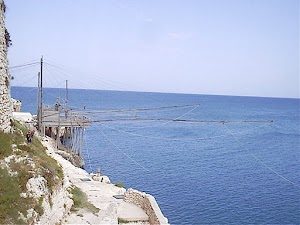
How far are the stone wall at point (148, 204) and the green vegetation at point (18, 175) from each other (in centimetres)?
546

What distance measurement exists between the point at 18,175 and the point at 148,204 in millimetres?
9131

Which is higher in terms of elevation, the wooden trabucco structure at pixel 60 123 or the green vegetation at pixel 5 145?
the green vegetation at pixel 5 145

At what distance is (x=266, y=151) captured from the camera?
5375 centimetres

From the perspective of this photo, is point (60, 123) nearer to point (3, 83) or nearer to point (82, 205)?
point (82, 205)

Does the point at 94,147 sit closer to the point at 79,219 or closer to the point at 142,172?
the point at 142,172

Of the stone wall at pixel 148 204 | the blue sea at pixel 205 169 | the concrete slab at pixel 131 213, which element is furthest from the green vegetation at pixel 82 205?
the blue sea at pixel 205 169

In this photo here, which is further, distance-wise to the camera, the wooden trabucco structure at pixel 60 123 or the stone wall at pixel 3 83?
the wooden trabucco structure at pixel 60 123

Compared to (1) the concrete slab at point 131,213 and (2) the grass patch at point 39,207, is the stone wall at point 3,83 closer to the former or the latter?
(2) the grass patch at point 39,207

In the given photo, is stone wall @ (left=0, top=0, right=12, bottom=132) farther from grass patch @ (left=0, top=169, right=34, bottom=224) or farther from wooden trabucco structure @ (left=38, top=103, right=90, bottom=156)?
wooden trabucco structure @ (left=38, top=103, right=90, bottom=156)

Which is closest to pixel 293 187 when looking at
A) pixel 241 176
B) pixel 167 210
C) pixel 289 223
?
pixel 241 176

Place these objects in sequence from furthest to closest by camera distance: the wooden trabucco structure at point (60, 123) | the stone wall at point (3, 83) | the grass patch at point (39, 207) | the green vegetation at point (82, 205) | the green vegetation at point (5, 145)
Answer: the wooden trabucco structure at point (60, 123)
the green vegetation at point (82, 205)
the stone wall at point (3, 83)
the green vegetation at point (5, 145)
the grass patch at point (39, 207)

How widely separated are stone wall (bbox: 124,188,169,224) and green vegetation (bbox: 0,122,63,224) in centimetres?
546

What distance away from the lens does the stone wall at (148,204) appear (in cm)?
1786

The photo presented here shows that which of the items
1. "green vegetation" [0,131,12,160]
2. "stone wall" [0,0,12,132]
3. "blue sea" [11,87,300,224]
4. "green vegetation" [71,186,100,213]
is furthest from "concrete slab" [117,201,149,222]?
"stone wall" [0,0,12,132]
